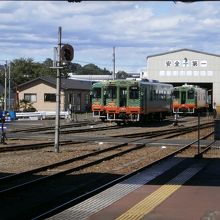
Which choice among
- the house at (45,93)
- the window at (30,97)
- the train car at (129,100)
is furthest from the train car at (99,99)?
the window at (30,97)

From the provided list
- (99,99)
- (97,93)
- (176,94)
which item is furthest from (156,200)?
(176,94)

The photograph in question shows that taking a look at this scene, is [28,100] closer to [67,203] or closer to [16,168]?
[16,168]

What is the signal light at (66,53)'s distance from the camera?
59.2 ft

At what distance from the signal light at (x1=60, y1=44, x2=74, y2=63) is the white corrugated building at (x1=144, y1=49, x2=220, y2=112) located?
57156 millimetres

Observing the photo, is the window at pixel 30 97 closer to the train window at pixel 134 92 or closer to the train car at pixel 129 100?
the train car at pixel 129 100

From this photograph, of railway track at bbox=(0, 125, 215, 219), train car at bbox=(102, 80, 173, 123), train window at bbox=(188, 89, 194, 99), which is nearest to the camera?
railway track at bbox=(0, 125, 215, 219)

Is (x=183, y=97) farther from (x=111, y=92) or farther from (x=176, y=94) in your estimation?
(x=111, y=92)

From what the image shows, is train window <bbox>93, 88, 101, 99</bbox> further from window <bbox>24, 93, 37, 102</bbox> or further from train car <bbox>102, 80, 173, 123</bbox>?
window <bbox>24, 93, 37, 102</bbox>

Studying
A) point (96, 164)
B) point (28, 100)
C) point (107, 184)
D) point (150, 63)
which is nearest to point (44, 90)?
point (28, 100)

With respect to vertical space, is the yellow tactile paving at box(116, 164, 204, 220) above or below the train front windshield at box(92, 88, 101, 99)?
below

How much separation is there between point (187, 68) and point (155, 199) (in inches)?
2622

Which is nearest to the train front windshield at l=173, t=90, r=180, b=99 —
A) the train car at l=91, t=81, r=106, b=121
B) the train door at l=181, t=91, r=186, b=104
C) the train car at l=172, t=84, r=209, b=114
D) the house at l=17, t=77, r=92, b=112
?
the train car at l=172, t=84, r=209, b=114

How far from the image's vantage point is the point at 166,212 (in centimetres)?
863

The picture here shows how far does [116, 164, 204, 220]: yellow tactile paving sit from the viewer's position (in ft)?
27.6
